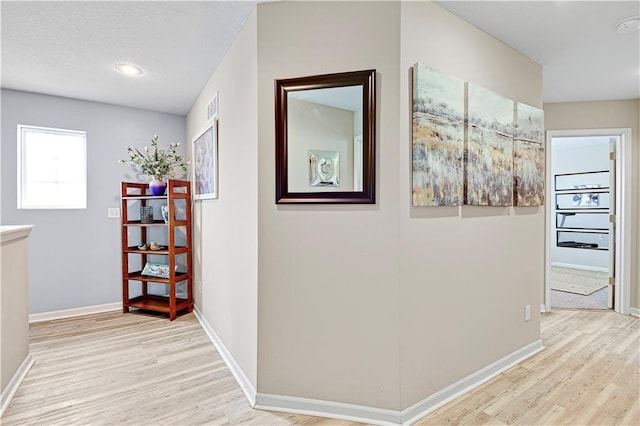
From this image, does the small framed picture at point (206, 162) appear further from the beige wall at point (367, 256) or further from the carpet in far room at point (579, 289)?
the carpet in far room at point (579, 289)

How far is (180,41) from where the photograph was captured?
241 cm

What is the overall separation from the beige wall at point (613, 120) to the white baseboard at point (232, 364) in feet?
13.2

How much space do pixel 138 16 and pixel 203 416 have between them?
241 cm

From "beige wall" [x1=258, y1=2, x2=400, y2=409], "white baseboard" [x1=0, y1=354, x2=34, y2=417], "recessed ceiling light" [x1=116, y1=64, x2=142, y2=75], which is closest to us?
"beige wall" [x1=258, y1=2, x2=400, y2=409]

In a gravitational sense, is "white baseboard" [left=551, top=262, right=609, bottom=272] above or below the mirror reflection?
below

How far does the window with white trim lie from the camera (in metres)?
3.44

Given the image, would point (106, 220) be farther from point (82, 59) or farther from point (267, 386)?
point (267, 386)

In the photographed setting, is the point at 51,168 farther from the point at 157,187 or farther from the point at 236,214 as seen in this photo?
the point at 236,214

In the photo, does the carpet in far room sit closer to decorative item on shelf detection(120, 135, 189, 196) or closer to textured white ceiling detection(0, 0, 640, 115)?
textured white ceiling detection(0, 0, 640, 115)

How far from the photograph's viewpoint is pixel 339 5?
1859 millimetres

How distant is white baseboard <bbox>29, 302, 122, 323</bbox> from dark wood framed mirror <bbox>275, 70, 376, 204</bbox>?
305 cm

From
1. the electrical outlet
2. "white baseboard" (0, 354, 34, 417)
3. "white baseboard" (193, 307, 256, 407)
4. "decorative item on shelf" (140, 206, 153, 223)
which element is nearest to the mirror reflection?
"white baseboard" (193, 307, 256, 407)

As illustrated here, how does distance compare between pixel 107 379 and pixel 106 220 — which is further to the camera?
pixel 106 220

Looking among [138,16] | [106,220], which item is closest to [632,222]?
[138,16]
